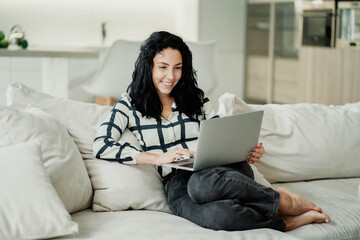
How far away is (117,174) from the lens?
6.18ft

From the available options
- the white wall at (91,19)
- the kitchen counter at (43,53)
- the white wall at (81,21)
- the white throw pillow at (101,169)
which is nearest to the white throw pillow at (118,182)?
the white throw pillow at (101,169)

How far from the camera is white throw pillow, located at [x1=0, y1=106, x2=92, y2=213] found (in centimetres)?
169

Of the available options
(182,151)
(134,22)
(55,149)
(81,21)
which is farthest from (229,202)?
(134,22)

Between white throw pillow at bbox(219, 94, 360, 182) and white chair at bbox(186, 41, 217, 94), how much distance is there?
1673 mm

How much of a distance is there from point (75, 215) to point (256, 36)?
477 cm

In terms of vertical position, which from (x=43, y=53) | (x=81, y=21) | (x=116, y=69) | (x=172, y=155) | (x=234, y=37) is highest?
(x=81, y=21)

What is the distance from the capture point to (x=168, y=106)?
7.03 ft

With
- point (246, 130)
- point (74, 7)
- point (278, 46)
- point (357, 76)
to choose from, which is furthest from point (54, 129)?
point (278, 46)

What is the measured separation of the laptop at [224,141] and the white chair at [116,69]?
206 centimetres

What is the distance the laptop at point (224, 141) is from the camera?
1.71 metres

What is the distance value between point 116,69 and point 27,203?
2.60 m

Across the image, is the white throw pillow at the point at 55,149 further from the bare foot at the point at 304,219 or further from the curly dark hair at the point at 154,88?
the bare foot at the point at 304,219

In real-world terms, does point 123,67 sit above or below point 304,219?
above

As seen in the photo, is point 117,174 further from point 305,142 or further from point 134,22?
point 134,22
